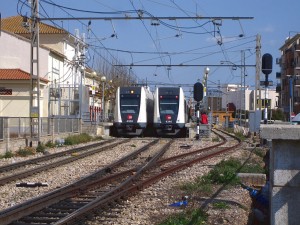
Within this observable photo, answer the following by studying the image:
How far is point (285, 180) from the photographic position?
669 cm

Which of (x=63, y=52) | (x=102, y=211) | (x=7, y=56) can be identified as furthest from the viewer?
(x=63, y=52)

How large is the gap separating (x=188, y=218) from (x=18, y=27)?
6563 cm

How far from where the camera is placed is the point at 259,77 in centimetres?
4047

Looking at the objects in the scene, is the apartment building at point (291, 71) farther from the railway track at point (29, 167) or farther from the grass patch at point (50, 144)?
the railway track at point (29, 167)

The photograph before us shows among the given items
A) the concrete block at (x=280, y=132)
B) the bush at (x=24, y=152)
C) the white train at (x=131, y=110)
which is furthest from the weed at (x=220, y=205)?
the white train at (x=131, y=110)

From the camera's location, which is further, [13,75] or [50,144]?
[13,75]

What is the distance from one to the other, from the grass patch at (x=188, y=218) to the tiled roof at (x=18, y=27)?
190 ft

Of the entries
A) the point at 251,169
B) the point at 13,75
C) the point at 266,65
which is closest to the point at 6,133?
the point at 251,169

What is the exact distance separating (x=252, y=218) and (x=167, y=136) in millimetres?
35627

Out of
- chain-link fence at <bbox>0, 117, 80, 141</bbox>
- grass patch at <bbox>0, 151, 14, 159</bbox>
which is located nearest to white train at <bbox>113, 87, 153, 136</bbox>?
chain-link fence at <bbox>0, 117, 80, 141</bbox>

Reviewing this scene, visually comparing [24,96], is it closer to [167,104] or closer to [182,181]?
[167,104]

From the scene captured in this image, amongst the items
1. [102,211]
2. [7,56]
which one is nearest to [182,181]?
A: [102,211]

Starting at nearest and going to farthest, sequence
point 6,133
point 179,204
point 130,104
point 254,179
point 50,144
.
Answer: point 179,204 < point 254,179 < point 6,133 < point 50,144 < point 130,104

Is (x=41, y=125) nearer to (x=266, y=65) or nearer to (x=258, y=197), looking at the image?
(x=266, y=65)
